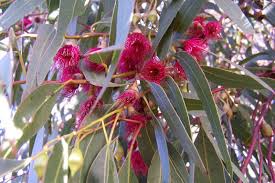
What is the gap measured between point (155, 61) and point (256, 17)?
2.14 feet

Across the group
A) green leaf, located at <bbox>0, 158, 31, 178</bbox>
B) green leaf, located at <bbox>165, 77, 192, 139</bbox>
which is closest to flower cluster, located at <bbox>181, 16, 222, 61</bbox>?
green leaf, located at <bbox>165, 77, 192, 139</bbox>

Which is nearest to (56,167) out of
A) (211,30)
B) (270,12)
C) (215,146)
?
(215,146)

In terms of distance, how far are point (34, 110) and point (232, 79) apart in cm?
39

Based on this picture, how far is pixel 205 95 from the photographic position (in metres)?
0.84

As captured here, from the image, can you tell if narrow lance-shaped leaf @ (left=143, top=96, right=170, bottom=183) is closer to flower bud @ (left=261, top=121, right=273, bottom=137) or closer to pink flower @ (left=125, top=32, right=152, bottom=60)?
pink flower @ (left=125, top=32, right=152, bottom=60)

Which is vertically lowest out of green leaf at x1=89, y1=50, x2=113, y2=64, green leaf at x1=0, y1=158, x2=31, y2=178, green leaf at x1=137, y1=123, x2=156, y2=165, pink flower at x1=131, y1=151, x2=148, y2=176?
pink flower at x1=131, y1=151, x2=148, y2=176

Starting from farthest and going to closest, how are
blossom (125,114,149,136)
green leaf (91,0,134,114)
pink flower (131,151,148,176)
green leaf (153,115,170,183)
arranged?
pink flower (131,151,148,176) < blossom (125,114,149,136) < green leaf (153,115,170,183) < green leaf (91,0,134,114)

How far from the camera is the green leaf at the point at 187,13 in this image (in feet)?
2.97

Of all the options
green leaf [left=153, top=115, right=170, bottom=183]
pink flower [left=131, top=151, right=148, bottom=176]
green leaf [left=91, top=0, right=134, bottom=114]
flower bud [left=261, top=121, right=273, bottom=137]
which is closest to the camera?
green leaf [left=91, top=0, right=134, bottom=114]

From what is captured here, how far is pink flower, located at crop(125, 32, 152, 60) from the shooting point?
84 cm

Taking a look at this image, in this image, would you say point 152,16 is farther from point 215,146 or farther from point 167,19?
point 215,146

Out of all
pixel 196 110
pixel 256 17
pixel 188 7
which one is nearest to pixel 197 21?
pixel 188 7

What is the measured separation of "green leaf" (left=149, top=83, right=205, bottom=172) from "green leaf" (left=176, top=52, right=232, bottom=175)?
6 centimetres

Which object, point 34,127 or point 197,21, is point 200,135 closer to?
point 197,21
